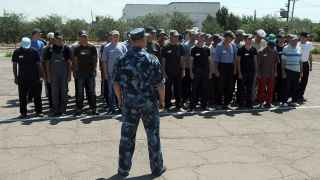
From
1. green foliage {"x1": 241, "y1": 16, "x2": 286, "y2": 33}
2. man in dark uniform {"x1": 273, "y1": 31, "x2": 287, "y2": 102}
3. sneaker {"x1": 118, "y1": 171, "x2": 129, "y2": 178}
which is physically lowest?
green foliage {"x1": 241, "y1": 16, "x2": 286, "y2": 33}

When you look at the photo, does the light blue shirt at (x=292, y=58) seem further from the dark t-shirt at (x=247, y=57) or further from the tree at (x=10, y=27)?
the tree at (x=10, y=27)

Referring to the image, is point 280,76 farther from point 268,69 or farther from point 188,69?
point 188,69

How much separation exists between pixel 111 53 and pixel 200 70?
202cm

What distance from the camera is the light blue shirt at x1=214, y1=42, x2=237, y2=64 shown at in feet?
33.7

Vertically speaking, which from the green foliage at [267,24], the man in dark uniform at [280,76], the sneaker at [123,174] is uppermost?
the man in dark uniform at [280,76]

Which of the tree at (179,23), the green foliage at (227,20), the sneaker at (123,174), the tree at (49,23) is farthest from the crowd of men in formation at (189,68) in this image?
the green foliage at (227,20)

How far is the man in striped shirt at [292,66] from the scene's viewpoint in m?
10.8

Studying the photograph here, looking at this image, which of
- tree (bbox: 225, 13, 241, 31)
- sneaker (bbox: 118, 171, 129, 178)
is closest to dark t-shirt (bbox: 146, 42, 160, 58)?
sneaker (bbox: 118, 171, 129, 178)

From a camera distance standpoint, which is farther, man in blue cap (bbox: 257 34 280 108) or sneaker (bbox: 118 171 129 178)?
man in blue cap (bbox: 257 34 280 108)

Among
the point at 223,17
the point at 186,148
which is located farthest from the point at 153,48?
the point at 223,17

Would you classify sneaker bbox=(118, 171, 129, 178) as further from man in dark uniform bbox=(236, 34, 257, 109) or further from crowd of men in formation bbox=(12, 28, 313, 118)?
man in dark uniform bbox=(236, 34, 257, 109)

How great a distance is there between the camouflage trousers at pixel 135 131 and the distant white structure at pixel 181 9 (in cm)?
9944

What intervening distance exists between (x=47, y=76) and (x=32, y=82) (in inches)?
18.1

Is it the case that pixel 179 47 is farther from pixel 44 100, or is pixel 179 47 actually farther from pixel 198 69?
pixel 44 100
